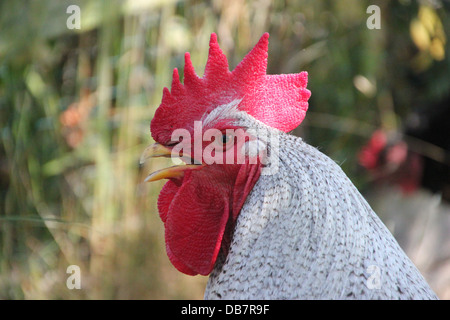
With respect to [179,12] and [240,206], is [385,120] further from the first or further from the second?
[240,206]

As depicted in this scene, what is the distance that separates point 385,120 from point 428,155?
780mm

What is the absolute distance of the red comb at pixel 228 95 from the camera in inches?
76.9

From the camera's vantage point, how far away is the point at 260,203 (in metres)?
1.69

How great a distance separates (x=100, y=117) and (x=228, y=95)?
8.98 feet

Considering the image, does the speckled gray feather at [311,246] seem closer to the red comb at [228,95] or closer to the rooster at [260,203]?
the rooster at [260,203]

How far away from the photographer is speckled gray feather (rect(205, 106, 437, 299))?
5.24ft
